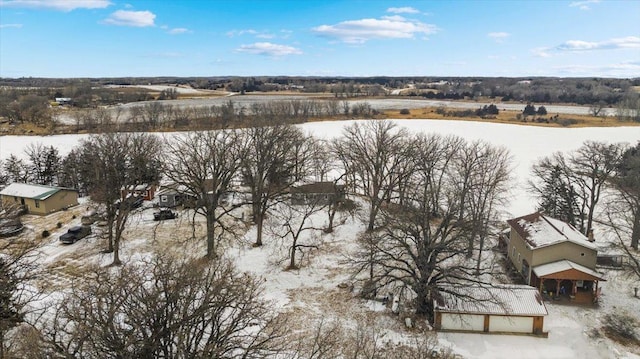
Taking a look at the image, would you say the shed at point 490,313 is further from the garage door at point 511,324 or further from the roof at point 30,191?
the roof at point 30,191

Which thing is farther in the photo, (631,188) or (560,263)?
(631,188)

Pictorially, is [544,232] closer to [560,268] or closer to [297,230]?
[560,268]

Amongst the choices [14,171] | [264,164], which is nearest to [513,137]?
[264,164]

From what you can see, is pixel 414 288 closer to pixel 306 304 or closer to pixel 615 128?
pixel 306 304

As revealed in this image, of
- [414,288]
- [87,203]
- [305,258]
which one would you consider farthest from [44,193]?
[414,288]

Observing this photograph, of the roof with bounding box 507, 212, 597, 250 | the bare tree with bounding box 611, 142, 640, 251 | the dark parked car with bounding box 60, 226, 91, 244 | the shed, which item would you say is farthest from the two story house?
the dark parked car with bounding box 60, 226, 91, 244

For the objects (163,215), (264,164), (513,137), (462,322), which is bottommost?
(462,322)

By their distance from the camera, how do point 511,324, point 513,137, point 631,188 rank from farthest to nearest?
point 513,137, point 631,188, point 511,324
